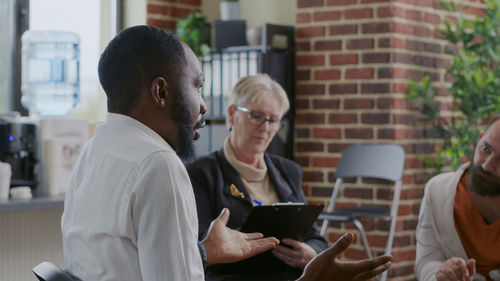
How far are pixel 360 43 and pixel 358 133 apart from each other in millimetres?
507

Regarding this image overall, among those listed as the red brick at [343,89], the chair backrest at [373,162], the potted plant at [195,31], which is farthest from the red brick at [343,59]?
the potted plant at [195,31]

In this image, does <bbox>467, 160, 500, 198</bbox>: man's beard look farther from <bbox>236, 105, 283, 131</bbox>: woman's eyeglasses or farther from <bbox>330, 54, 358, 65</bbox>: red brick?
<bbox>330, 54, 358, 65</bbox>: red brick

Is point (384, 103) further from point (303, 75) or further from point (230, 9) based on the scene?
point (230, 9)

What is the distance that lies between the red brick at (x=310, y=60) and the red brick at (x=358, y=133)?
17.2 inches

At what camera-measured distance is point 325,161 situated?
Result: 427 cm

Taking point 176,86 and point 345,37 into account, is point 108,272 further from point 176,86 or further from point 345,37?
point 345,37

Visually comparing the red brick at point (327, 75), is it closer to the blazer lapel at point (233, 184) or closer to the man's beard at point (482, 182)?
the blazer lapel at point (233, 184)

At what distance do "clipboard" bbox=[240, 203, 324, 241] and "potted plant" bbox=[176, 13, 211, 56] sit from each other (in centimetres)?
245

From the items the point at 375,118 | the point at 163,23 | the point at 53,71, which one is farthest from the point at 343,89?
the point at 53,71

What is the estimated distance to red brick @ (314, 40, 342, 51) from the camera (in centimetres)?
419

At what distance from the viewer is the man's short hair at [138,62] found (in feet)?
3.94

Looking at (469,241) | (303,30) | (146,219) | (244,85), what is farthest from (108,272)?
(303,30)

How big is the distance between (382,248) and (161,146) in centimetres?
307

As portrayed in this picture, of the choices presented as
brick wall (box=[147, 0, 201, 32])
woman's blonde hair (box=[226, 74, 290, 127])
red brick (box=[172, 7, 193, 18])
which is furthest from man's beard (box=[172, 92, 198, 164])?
red brick (box=[172, 7, 193, 18])
